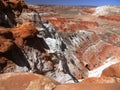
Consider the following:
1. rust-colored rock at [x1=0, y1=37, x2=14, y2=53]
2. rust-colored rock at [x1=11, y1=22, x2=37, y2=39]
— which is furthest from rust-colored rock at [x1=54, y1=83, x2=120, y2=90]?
rust-colored rock at [x1=11, y1=22, x2=37, y2=39]

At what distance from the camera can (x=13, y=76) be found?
1053 centimetres

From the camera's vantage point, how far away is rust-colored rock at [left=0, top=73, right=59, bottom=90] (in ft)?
32.3

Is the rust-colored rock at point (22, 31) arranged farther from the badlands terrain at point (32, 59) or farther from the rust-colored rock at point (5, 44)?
the rust-colored rock at point (5, 44)

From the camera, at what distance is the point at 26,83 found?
32.7 ft

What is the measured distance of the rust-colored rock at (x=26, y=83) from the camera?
9844 millimetres

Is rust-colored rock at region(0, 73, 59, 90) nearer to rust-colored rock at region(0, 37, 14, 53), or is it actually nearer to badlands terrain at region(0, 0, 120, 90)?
badlands terrain at region(0, 0, 120, 90)

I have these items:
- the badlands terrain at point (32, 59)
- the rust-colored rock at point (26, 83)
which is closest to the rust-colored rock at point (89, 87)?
the badlands terrain at point (32, 59)

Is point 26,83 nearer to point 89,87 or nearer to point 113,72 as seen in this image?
point 89,87

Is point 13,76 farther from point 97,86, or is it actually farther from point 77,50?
point 77,50

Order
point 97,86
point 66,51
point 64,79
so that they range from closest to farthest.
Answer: point 97,86, point 64,79, point 66,51

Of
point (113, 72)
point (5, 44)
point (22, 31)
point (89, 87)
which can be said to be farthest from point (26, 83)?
point (22, 31)

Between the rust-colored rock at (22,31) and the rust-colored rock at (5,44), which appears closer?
the rust-colored rock at (5,44)

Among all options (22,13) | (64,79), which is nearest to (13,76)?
(64,79)

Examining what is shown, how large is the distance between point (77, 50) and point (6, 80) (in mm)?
25470
